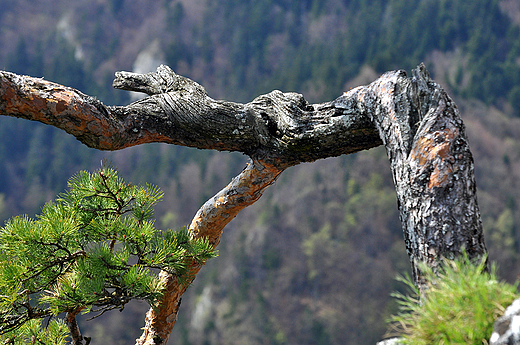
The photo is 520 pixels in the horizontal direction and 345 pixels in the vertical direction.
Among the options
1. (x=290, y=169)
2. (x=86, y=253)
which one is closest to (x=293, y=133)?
(x=86, y=253)

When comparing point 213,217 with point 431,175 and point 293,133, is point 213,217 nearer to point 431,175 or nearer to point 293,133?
point 293,133

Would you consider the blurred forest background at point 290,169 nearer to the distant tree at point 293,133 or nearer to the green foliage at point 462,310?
the distant tree at point 293,133

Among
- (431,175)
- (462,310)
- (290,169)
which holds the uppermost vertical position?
(290,169)

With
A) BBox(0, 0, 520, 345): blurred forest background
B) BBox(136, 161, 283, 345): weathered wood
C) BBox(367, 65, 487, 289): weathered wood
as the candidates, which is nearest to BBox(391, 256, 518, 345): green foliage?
BBox(367, 65, 487, 289): weathered wood

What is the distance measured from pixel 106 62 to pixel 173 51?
486 cm

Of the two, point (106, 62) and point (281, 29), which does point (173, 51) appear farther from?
point (281, 29)

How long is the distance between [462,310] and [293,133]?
2.77ft

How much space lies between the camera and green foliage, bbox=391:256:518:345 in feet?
3.01

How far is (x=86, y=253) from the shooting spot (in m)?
1.60

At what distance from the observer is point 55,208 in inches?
Result: 63.7

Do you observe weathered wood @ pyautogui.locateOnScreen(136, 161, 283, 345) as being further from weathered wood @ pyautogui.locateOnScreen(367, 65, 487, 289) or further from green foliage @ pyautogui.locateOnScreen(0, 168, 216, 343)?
weathered wood @ pyautogui.locateOnScreen(367, 65, 487, 289)

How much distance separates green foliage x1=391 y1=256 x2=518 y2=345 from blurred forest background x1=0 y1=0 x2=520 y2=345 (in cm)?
1628

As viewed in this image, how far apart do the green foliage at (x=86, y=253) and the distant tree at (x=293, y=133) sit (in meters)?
0.21

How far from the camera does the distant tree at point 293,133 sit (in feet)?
3.84
